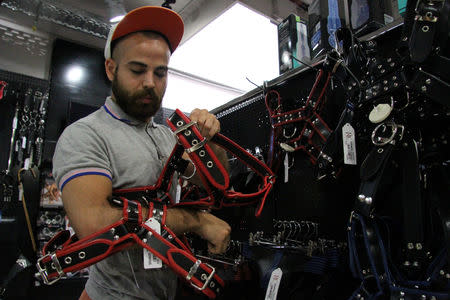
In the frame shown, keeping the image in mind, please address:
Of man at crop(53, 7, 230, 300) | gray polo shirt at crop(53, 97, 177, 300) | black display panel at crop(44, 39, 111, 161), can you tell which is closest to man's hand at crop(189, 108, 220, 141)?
man at crop(53, 7, 230, 300)

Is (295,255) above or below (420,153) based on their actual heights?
below

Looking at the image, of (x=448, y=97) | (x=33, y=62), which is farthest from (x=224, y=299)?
(x=33, y=62)

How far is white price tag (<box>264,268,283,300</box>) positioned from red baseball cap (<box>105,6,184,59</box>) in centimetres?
118

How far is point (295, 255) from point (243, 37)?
2906 mm

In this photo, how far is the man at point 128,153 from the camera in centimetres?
102

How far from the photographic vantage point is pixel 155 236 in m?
0.96

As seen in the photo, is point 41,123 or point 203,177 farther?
point 41,123

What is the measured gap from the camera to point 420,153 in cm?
100

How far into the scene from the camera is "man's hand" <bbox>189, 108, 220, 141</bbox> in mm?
1135

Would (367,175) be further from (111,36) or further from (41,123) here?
(41,123)

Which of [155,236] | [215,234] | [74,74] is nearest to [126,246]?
[155,236]

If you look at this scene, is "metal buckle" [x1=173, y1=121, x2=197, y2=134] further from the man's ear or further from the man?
the man's ear

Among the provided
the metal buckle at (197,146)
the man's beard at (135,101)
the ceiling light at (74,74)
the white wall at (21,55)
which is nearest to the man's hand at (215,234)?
the metal buckle at (197,146)

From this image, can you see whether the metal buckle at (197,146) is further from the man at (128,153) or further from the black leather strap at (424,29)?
the black leather strap at (424,29)
